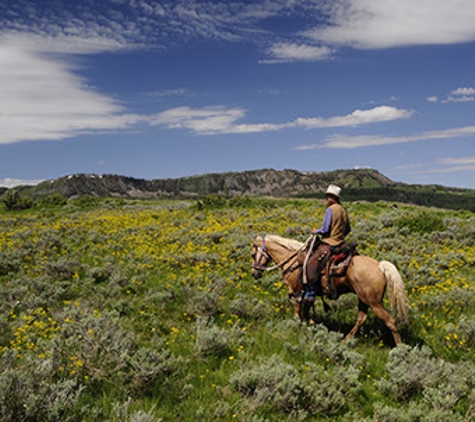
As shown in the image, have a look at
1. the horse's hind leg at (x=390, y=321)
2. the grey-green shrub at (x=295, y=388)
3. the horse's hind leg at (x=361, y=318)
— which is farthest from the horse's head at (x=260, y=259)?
the grey-green shrub at (x=295, y=388)

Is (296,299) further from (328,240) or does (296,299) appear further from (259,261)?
(328,240)

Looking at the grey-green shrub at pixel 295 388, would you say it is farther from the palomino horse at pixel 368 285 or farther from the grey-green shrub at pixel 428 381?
the palomino horse at pixel 368 285

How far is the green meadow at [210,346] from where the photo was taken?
5.56 m

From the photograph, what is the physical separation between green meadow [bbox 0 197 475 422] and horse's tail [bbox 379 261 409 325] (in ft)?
2.33

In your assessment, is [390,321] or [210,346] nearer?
[210,346]

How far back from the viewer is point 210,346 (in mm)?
7383

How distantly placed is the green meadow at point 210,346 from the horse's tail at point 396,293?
2.33 ft

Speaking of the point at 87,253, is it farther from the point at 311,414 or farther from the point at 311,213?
the point at 311,213

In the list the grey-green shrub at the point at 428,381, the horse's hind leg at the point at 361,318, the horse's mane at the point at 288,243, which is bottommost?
the grey-green shrub at the point at 428,381

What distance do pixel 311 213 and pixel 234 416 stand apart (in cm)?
2510

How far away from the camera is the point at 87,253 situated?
1664 centimetres

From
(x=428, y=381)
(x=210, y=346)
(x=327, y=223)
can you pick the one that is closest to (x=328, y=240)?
(x=327, y=223)

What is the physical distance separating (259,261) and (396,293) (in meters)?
3.63

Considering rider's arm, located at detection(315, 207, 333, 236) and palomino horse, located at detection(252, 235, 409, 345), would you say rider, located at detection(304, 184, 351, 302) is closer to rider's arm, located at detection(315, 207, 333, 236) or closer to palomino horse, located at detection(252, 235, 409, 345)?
rider's arm, located at detection(315, 207, 333, 236)
